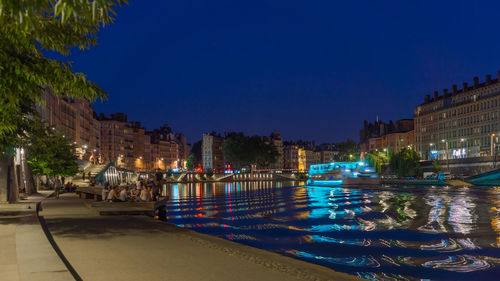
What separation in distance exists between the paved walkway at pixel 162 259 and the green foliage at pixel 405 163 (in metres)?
115

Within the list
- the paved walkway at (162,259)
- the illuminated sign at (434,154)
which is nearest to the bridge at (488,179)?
the illuminated sign at (434,154)

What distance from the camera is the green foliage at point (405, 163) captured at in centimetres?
12750

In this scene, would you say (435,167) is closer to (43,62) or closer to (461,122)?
(461,122)

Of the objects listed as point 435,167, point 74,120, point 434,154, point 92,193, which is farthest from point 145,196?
point 434,154

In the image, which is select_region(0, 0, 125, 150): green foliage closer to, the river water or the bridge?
the river water

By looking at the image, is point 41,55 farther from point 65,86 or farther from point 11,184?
point 11,184

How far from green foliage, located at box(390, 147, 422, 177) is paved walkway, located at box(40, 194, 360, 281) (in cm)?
11533

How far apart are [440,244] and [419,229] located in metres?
5.46

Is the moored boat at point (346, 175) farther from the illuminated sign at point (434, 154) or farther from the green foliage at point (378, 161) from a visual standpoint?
the illuminated sign at point (434, 154)

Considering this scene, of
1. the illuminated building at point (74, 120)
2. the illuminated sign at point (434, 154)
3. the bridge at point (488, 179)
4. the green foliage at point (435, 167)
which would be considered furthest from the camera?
the illuminated sign at point (434, 154)

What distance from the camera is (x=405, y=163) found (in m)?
128

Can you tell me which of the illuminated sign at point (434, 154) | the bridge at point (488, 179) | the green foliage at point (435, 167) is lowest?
the bridge at point (488, 179)

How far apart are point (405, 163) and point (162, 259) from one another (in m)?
121

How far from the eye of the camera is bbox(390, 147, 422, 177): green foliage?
5020 inches
